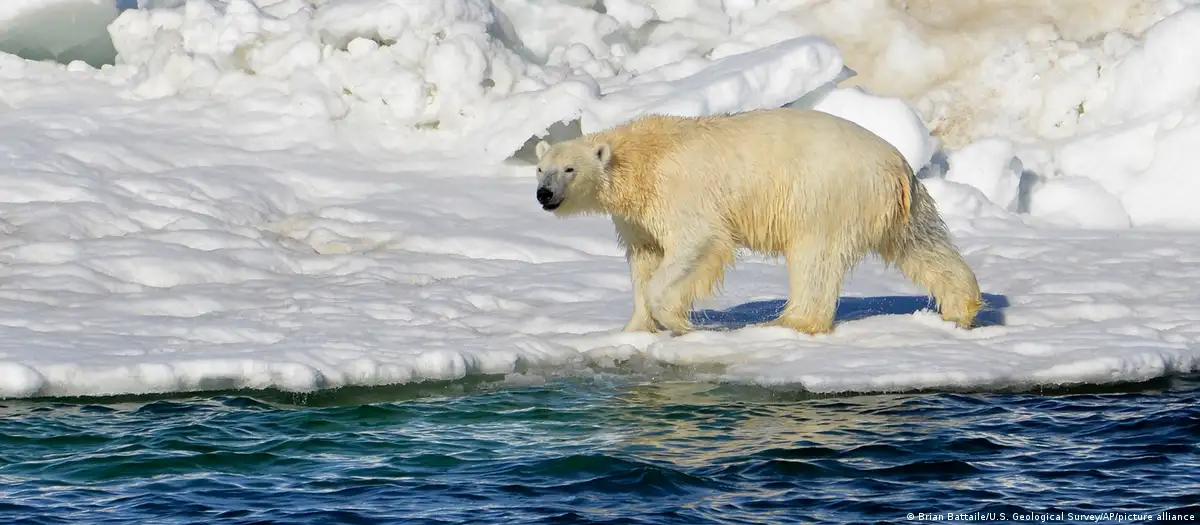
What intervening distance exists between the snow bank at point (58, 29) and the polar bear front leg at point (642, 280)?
783 centimetres

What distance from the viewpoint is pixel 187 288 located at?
9734 millimetres

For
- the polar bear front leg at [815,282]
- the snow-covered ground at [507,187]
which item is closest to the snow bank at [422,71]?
the snow-covered ground at [507,187]

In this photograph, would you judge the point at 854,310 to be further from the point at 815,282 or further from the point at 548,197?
the point at 548,197

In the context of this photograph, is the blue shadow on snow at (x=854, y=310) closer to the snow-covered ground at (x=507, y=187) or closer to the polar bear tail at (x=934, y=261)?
the snow-covered ground at (x=507, y=187)

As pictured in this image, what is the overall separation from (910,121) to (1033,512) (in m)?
7.55

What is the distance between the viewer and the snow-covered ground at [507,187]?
8.07 m

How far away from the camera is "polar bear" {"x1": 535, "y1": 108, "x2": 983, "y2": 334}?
26.9ft

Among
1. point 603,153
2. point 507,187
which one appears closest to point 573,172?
point 603,153

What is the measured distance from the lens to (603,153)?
8.22 meters

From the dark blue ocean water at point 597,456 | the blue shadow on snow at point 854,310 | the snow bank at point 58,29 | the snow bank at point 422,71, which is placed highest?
the snow bank at point 58,29

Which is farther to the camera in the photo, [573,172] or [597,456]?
[573,172]

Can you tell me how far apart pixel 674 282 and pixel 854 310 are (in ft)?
6.19

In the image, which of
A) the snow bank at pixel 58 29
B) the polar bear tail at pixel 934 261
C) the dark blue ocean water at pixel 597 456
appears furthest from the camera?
the snow bank at pixel 58 29

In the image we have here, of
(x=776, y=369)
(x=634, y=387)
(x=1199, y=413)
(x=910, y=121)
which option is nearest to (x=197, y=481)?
(x=634, y=387)
